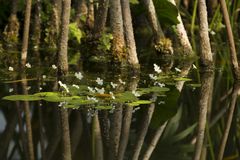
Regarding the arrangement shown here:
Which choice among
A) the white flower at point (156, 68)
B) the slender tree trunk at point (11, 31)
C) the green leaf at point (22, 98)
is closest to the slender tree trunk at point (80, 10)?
the slender tree trunk at point (11, 31)

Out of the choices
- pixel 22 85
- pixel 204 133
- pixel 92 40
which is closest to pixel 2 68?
pixel 22 85

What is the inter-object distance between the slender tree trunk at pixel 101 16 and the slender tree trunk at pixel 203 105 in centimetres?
165

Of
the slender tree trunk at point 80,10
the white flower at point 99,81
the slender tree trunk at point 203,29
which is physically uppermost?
the slender tree trunk at point 80,10

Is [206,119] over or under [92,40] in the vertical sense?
under

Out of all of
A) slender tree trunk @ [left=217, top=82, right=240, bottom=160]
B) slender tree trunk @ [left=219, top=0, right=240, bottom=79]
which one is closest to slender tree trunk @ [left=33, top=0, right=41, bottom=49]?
slender tree trunk @ [left=219, top=0, right=240, bottom=79]

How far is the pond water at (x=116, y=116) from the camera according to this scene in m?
5.13

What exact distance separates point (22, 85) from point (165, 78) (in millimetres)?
1723

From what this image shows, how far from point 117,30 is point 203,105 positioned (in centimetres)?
200

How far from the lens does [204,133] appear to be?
18.7 ft

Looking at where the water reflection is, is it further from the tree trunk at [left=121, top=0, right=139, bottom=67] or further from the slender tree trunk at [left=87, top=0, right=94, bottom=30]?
the slender tree trunk at [left=87, top=0, right=94, bottom=30]

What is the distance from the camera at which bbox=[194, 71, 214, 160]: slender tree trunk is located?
5.29 m

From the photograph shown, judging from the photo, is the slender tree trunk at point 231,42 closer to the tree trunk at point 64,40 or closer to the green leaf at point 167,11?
the green leaf at point 167,11

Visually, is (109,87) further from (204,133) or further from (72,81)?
(204,133)

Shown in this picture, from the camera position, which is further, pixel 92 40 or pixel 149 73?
pixel 92 40
